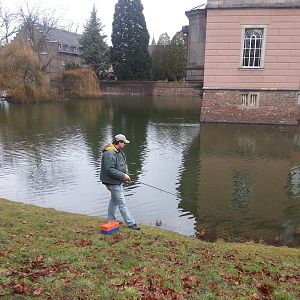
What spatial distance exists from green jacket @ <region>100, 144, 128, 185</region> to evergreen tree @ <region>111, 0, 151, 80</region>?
192 feet

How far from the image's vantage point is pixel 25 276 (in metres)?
5.03

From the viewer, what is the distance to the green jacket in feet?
26.1

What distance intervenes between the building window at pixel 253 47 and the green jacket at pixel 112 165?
813 inches

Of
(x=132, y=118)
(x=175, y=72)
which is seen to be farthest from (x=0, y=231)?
(x=175, y=72)

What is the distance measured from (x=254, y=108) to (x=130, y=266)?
23.0m

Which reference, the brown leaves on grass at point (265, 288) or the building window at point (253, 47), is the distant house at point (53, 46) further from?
the brown leaves on grass at point (265, 288)

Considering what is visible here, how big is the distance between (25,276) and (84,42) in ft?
209

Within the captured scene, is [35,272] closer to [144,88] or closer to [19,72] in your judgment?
[19,72]

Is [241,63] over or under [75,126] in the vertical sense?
over

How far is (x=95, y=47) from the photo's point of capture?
64.8 metres

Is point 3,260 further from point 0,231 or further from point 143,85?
point 143,85

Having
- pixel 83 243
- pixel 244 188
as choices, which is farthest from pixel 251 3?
pixel 83 243

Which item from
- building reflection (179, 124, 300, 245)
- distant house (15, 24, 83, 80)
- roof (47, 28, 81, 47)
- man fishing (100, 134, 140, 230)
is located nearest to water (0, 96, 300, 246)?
building reflection (179, 124, 300, 245)

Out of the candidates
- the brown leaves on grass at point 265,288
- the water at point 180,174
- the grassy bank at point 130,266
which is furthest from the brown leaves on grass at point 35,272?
the water at point 180,174
